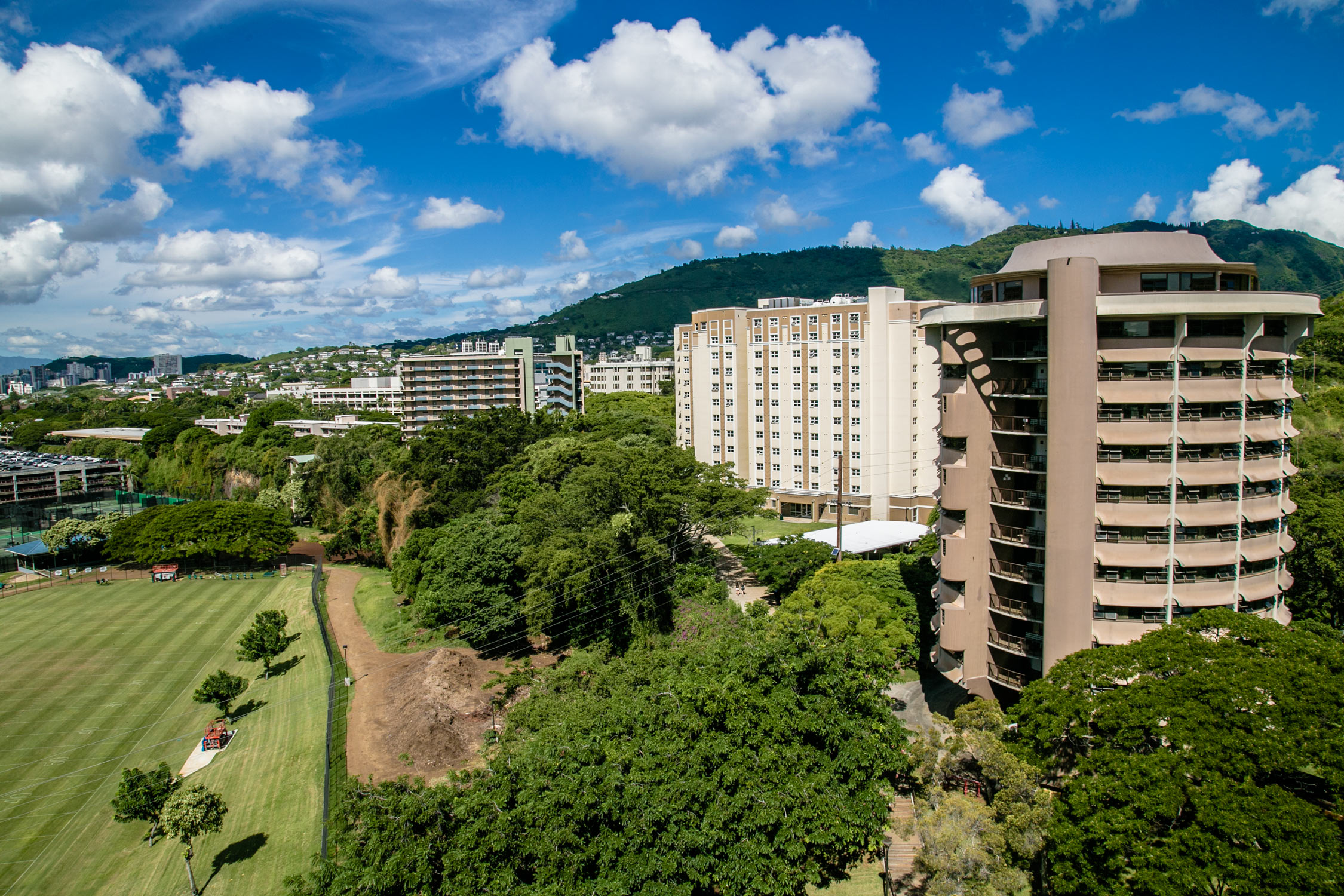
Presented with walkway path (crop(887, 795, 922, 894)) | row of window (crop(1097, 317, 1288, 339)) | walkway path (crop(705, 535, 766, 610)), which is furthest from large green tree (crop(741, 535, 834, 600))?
row of window (crop(1097, 317, 1288, 339))

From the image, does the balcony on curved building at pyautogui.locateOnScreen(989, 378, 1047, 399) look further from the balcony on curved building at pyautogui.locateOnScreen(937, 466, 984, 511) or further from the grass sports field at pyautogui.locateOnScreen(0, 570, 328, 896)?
the grass sports field at pyautogui.locateOnScreen(0, 570, 328, 896)

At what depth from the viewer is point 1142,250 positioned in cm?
2238

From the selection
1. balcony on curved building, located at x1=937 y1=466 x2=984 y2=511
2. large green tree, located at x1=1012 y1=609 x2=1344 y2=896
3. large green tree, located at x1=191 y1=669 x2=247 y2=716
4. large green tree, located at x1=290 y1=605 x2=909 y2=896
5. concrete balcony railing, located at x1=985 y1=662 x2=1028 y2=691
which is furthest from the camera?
large green tree, located at x1=191 y1=669 x2=247 y2=716

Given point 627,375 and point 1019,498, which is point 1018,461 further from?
point 627,375

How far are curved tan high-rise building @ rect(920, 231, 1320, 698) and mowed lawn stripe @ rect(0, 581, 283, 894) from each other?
33.5m

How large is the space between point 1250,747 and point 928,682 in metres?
16.9

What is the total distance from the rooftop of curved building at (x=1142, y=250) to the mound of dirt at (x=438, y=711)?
27715 millimetres

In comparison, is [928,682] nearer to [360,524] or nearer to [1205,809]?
[1205,809]

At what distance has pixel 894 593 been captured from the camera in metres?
32.2

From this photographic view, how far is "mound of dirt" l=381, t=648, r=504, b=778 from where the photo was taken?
29.2 m

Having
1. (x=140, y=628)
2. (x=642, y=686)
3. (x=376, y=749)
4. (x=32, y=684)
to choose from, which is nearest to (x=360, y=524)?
(x=140, y=628)

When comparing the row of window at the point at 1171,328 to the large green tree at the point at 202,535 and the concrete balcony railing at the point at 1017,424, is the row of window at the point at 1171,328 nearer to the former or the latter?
the concrete balcony railing at the point at 1017,424

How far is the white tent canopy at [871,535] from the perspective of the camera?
4409 centimetres

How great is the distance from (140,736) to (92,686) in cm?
883
